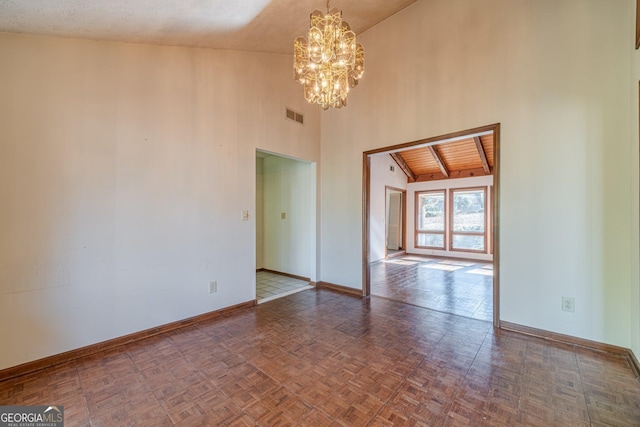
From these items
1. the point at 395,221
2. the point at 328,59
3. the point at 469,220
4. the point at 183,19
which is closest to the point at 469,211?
the point at 469,220

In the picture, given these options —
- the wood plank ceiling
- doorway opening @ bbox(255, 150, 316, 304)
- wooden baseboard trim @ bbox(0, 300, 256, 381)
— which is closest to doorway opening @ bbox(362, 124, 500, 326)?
the wood plank ceiling

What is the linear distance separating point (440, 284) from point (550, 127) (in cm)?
298

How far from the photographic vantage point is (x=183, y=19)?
2404mm

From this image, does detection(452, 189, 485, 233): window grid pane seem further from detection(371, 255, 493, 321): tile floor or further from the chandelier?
the chandelier

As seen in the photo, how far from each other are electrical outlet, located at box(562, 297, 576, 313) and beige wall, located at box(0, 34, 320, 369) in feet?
11.7

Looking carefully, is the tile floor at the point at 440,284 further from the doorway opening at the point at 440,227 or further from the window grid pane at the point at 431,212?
the window grid pane at the point at 431,212

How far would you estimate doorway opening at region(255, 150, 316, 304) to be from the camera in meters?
4.62

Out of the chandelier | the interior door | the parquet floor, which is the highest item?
the chandelier

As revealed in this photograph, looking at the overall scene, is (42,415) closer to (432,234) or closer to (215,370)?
(215,370)

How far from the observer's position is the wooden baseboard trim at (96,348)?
202 centimetres

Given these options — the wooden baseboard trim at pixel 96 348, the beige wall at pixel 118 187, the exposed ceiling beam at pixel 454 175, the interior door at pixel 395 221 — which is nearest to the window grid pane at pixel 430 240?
the interior door at pixel 395 221

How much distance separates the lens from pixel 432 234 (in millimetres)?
8141

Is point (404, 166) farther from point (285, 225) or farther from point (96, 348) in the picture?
point (96, 348)

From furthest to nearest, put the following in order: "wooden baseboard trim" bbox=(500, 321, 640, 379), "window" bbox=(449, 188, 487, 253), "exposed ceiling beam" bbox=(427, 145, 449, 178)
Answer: "window" bbox=(449, 188, 487, 253) → "exposed ceiling beam" bbox=(427, 145, 449, 178) → "wooden baseboard trim" bbox=(500, 321, 640, 379)
